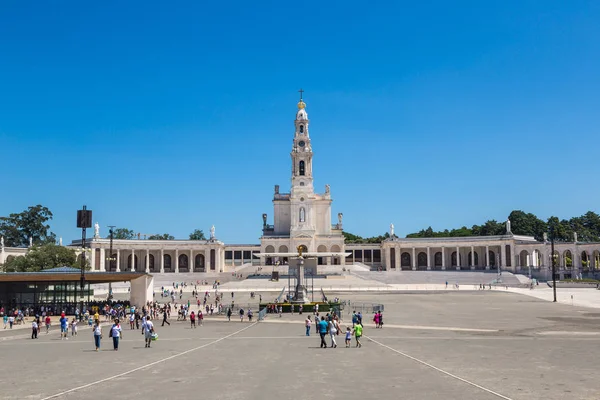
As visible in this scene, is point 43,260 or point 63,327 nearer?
point 63,327

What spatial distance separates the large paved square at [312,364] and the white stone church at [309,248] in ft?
259

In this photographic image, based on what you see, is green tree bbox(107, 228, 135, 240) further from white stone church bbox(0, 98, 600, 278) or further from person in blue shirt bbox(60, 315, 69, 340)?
person in blue shirt bbox(60, 315, 69, 340)

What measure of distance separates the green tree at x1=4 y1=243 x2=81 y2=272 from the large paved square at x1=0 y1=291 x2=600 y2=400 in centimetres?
4526

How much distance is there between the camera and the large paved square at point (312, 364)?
16.5 m

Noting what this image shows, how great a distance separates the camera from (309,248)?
117125 millimetres

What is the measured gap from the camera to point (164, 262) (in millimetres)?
130125

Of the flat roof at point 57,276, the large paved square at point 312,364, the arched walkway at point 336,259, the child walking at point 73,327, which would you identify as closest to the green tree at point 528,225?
the arched walkway at point 336,259

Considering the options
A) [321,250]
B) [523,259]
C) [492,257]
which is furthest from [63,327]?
[523,259]

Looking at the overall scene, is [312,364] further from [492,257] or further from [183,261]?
[183,261]

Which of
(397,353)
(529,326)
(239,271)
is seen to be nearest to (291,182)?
(239,271)

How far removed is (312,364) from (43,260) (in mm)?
67885

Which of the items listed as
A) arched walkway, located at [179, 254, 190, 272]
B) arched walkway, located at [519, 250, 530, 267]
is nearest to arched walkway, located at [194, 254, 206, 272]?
arched walkway, located at [179, 254, 190, 272]

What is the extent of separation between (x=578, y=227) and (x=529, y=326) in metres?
121

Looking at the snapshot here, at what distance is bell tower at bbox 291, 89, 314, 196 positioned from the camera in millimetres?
120938
